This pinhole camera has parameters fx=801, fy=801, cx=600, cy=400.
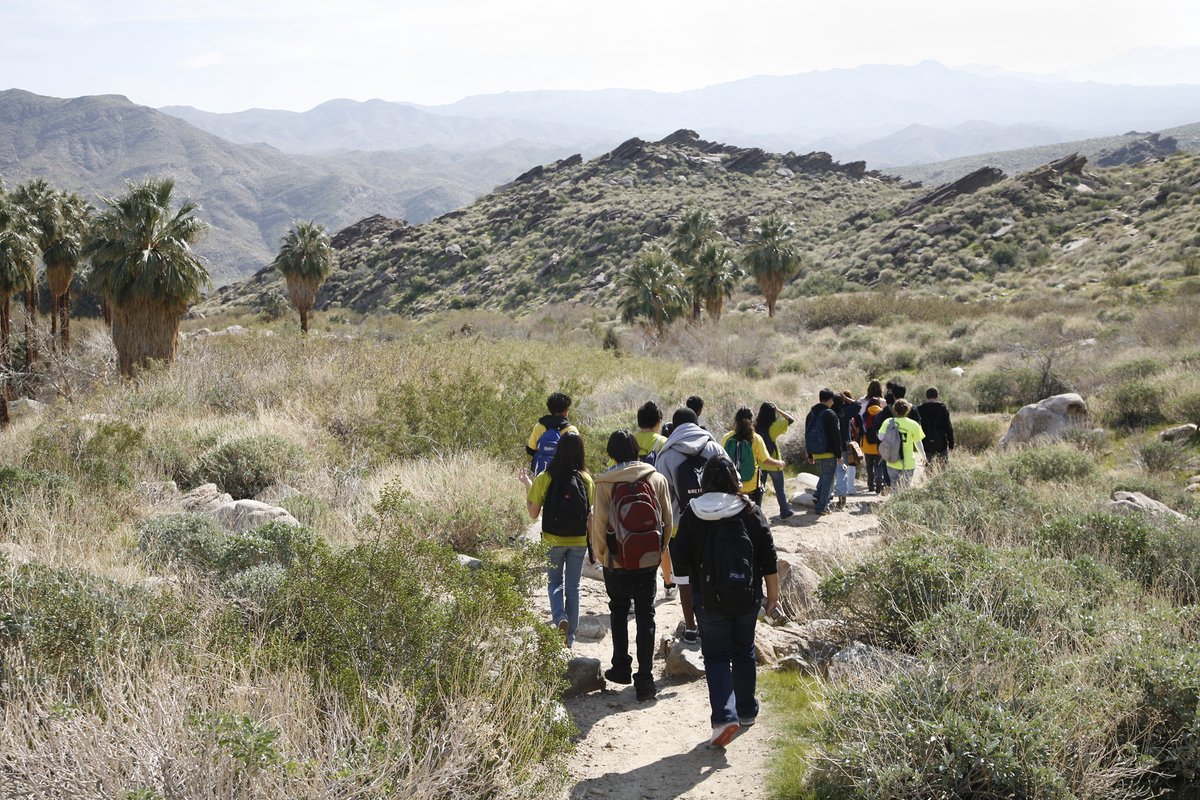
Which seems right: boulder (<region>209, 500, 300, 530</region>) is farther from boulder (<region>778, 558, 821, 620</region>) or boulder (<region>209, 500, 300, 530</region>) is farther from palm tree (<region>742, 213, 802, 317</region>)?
palm tree (<region>742, 213, 802, 317</region>)

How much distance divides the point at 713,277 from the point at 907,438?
2850 cm

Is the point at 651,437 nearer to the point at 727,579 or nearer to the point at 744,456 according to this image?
the point at 744,456

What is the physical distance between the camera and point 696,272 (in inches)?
1545

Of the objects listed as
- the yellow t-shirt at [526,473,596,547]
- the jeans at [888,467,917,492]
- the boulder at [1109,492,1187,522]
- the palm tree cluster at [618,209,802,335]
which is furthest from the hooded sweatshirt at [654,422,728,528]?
the palm tree cluster at [618,209,802,335]

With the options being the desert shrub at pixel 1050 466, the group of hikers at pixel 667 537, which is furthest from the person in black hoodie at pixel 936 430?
the group of hikers at pixel 667 537

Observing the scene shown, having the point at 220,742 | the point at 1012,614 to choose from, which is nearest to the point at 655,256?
the point at 1012,614

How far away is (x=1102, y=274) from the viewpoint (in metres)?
42.4

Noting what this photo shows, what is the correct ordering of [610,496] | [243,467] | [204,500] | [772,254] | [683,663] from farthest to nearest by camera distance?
[772,254]
[243,467]
[204,500]
[683,663]
[610,496]

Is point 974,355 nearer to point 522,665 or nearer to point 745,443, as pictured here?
point 745,443

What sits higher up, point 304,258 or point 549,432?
point 304,258

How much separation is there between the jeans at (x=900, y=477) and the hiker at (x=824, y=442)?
0.81 metres

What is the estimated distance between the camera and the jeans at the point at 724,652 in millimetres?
5098

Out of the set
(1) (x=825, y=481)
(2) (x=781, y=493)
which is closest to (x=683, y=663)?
(2) (x=781, y=493)

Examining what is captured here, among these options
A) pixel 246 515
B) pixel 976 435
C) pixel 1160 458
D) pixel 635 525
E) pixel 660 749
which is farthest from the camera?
pixel 976 435
